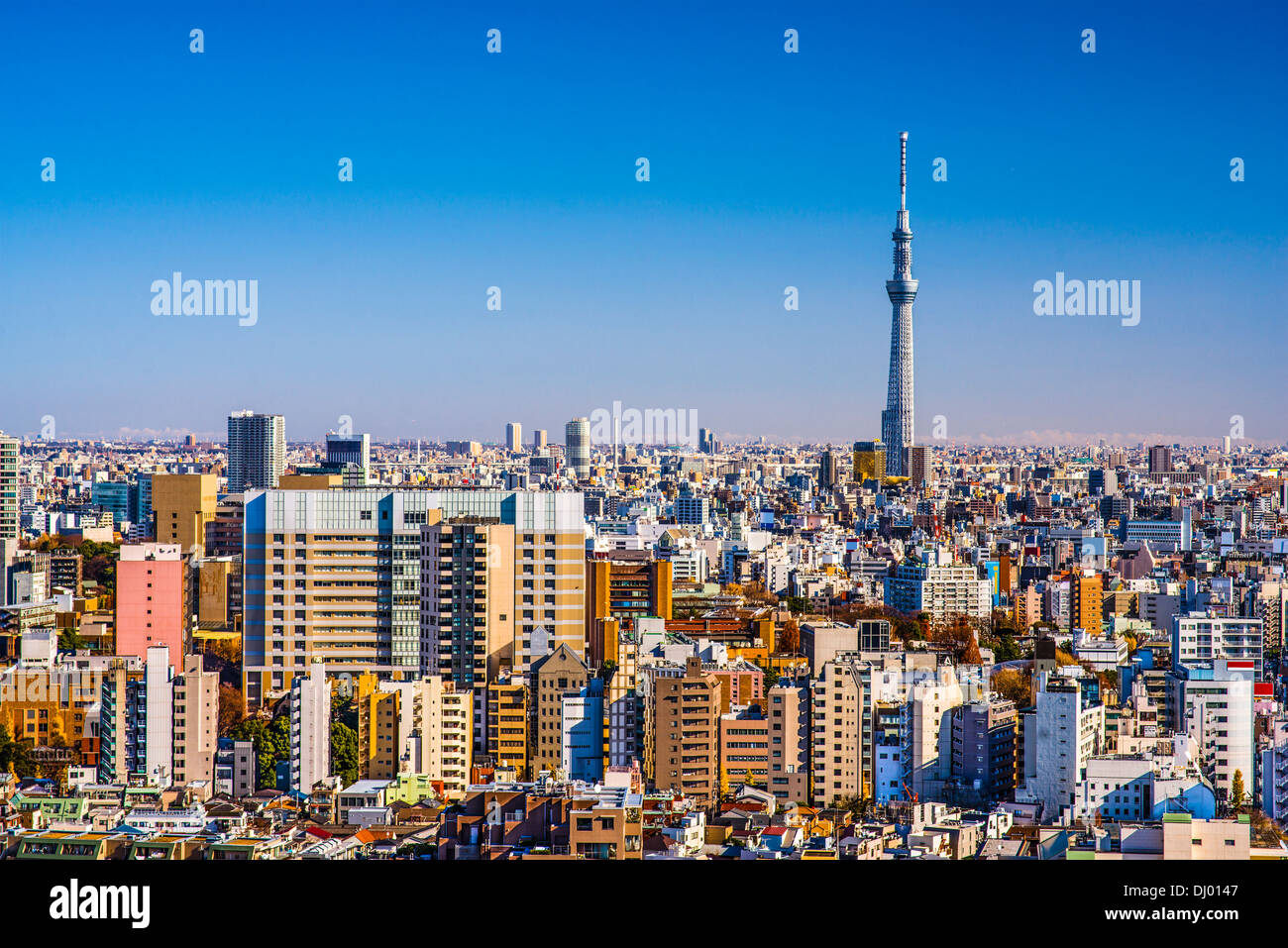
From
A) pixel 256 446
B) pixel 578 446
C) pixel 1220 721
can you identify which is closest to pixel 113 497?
pixel 256 446

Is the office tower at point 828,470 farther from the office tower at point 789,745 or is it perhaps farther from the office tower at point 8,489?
the office tower at point 789,745

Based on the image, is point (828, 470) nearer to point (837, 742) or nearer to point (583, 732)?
point (583, 732)

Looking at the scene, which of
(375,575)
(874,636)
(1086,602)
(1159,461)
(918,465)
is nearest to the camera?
(375,575)

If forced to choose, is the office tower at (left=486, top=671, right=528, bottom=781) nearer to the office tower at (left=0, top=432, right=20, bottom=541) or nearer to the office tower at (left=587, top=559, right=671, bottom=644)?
the office tower at (left=587, top=559, right=671, bottom=644)

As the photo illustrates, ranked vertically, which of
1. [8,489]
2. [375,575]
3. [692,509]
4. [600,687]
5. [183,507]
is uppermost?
[8,489]

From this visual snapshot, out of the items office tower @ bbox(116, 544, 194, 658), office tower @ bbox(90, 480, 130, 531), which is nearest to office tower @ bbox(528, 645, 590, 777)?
office tower @ bbox(116, 544, 194, 658)

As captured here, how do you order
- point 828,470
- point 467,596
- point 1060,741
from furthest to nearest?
point 828,470 < point 467,596 < point 1060,741
